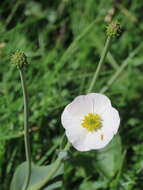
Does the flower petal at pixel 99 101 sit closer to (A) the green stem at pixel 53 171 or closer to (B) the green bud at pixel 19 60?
(A) the green stem at pixel 53 171

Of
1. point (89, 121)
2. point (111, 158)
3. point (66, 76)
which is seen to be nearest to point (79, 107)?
point (89, 121)

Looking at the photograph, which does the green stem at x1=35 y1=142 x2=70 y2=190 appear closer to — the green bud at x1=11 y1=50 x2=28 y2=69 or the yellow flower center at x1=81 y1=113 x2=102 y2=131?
the yellow flower center at x1=81 y1=113 x2=102 y2=131

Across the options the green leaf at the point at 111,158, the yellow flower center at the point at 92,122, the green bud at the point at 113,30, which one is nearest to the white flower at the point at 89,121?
the yellow flower center at the point at 92,122

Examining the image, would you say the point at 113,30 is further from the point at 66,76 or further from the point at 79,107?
the point at 66,76

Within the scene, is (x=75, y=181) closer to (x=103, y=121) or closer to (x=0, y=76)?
(x=103, y=121)

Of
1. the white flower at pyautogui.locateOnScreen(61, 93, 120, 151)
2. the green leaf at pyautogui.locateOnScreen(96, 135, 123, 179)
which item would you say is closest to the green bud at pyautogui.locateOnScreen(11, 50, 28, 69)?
the white flower at pyautogui.locateOnScreen(61, 93, 120, 151)

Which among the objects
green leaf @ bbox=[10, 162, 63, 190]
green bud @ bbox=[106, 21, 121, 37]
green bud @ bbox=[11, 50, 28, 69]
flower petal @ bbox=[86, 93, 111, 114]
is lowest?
green leaf @ bbox=[10, 162, 63, 190]
